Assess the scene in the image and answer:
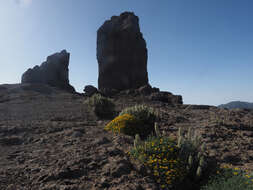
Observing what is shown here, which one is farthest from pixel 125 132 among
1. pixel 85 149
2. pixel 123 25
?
pixel 123 25

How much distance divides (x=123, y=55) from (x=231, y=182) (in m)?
44.2

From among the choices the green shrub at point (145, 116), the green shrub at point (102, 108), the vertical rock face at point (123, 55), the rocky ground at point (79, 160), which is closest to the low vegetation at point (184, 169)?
the rocky ground at point (79, 160)

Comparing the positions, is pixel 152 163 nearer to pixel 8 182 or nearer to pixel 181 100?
pixel 8 182

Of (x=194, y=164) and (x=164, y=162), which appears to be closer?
(x=164, y=162)

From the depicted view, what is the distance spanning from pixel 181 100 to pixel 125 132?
14392 millimetres

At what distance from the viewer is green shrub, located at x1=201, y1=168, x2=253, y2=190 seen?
232 cm

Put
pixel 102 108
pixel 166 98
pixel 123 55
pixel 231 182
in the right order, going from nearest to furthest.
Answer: pixel 231 182, pixel 102 108, pixel 166 98, pixel 123 55

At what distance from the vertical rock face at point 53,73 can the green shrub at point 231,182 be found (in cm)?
3710

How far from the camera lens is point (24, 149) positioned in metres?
4.02

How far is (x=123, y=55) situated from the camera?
45062mm

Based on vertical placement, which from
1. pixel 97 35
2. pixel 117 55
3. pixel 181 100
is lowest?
pixel 181 100

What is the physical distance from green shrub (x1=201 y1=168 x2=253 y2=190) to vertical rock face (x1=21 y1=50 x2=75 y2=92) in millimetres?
37100

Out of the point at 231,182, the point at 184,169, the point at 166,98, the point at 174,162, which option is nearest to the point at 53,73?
the point at 166,98

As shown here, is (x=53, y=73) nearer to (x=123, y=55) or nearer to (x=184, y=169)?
(x=123, y=55)
